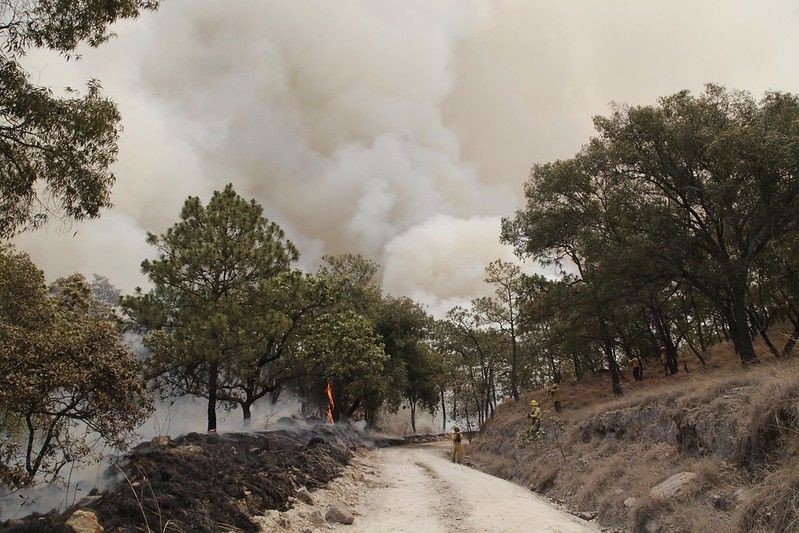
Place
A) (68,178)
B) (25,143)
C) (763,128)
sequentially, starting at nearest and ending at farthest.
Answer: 1. (25,143)
2. (68,178)
3. (763,128)

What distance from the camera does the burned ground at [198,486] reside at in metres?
7.96

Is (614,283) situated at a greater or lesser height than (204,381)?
greater

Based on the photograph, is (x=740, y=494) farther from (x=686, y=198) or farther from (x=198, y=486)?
(x=686, y=198)

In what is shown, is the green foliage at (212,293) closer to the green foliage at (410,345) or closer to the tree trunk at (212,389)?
the tree trunk at (212,389)

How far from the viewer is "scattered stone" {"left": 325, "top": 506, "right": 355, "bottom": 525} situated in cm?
1092

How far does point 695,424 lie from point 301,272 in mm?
15690

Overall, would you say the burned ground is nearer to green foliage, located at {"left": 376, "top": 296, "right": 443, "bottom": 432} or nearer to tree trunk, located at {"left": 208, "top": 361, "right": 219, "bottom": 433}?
tree trunk, located at {"left": 208, "top": 361, "right": 219, "bottom": 433}

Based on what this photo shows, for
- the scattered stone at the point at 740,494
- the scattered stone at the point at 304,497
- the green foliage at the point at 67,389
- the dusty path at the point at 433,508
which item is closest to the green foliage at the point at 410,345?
the dusty path at the point at 433,508

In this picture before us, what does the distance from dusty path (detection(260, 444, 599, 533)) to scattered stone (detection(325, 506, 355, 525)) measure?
19 centimetres

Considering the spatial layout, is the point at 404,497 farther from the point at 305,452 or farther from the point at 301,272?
the point at 301,272

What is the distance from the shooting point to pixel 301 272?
21.1 metres

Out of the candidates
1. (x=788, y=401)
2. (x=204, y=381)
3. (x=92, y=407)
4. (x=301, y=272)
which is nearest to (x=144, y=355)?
(x=204, y=381)

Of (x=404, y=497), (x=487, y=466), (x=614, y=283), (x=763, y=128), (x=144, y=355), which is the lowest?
(x=487, y=466)

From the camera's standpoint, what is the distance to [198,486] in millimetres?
9789
